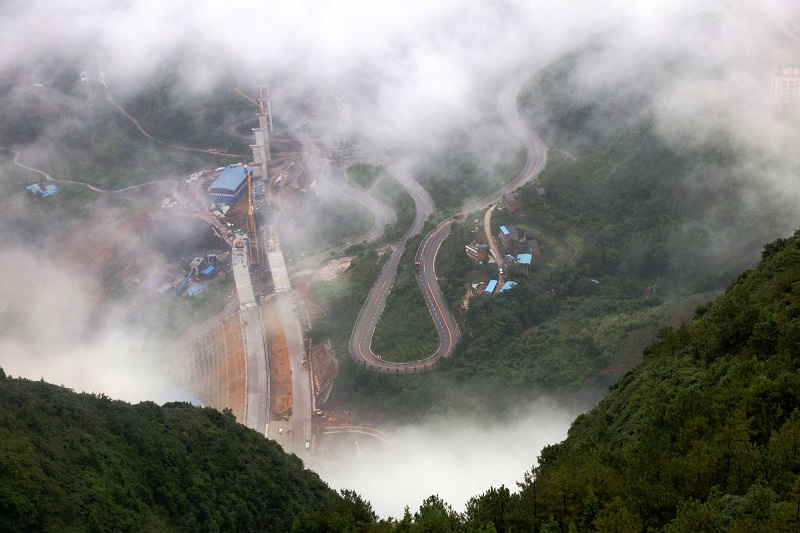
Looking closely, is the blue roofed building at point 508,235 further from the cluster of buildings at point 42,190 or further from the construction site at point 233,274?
the cluster of buildings at point 42,190

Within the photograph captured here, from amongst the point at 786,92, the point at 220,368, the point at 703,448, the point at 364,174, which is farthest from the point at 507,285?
the point at 703,448

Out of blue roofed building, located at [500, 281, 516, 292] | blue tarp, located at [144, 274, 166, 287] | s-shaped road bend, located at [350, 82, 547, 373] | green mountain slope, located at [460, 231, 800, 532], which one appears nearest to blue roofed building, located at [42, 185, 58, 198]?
blue tarp, located at [144, 274, 166, 287]

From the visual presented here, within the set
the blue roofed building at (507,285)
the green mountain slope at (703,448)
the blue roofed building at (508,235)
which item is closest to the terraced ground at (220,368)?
the blue roofed building at (507,285)

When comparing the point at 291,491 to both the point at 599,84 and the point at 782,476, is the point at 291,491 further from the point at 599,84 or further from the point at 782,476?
the point at 599,84

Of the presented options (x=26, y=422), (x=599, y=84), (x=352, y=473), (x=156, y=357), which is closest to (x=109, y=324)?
(x=156, y=357)

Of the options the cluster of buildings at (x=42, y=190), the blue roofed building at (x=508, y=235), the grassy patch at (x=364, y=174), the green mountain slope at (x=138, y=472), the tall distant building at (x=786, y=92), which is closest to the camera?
the green mountain slope at (x=138, y=472)

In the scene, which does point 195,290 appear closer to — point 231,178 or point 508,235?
point 231,178
